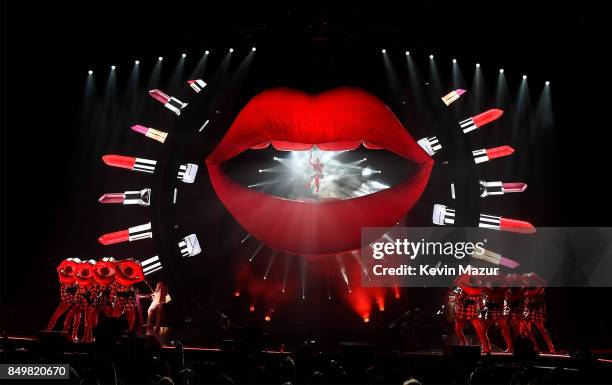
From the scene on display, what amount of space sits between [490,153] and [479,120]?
2.08 feet

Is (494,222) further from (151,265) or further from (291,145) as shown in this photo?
(151,265)

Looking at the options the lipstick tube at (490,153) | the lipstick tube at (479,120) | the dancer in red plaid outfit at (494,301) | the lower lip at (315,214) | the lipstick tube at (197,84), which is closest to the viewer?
the dancer in red plaid outfit at (494,301)

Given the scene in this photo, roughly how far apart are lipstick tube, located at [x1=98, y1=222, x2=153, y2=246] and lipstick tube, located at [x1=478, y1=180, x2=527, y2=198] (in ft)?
19.1

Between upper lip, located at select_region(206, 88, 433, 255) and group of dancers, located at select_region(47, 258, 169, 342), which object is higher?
upper lip, located at select_region(206, 88, 433, 255)

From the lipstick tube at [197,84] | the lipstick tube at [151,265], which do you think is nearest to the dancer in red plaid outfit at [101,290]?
the lipstick tube at [151,265]

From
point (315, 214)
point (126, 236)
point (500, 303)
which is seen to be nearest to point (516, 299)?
point (500, 303)

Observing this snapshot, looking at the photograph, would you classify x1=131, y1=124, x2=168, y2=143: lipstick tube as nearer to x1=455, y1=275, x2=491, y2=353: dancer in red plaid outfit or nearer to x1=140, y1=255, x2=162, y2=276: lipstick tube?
x1=140, y1=255, x2=162, y2=276: lipstick tube

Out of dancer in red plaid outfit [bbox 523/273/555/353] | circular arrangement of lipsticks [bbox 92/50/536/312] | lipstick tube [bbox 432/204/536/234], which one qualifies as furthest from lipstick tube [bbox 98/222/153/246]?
dancer in red plaid outfit [bbox 523/273/555/353]

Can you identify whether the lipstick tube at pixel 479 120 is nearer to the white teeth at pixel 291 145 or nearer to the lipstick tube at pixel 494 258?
the lipstick tube at pixel 494 258

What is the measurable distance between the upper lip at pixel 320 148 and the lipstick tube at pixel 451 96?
1.25 m

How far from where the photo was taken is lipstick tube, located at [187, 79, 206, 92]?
1055cm

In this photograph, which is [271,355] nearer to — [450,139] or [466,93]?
[450,139]

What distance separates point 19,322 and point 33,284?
2.32 ft

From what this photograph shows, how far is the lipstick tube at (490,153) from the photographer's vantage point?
957 cm
